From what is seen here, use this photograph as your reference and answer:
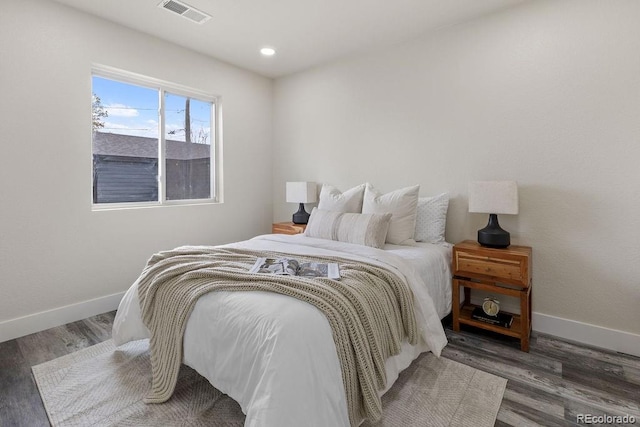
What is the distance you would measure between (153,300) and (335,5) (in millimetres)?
2546

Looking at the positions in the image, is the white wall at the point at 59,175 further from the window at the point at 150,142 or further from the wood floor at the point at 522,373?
the wood floor at the point at 522,373

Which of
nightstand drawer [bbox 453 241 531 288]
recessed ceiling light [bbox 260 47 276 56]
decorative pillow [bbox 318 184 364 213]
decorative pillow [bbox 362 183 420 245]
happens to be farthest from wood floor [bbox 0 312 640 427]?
recessed ceiling light [bbox 260 47 276 56]

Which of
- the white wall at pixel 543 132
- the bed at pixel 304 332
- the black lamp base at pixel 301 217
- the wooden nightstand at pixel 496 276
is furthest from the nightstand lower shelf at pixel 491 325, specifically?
the black lamp base at pixel 301 217

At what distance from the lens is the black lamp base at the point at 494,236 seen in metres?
2.43

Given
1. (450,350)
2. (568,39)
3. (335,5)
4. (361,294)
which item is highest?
(335,5)

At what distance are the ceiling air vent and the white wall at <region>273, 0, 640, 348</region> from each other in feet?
5.54

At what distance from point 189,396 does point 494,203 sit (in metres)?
2.35

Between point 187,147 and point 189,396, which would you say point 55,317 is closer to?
point 189,396

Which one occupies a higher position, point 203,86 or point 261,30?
point 261,30

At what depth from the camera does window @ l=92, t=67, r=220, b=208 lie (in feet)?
9.95

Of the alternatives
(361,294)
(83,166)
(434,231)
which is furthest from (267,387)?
(83,166)

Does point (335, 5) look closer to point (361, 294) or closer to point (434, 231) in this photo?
point (434, 231)

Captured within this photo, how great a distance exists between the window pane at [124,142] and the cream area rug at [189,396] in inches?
62.6

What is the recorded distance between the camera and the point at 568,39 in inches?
93.7
